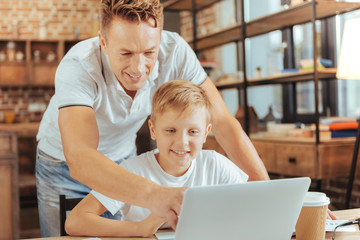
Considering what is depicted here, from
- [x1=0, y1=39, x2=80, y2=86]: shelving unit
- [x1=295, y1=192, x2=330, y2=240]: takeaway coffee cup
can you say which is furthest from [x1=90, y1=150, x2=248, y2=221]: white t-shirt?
[x1=0, y1=39, x2=80, y2=86]: shelving unit

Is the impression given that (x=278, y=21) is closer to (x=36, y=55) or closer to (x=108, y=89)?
(x=108, y=89)

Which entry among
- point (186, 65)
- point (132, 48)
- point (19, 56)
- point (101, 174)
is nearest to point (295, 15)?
point (186, 65)

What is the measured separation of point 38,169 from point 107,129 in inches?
14.9

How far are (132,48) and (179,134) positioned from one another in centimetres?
28

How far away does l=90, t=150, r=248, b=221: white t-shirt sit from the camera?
4.42 ft

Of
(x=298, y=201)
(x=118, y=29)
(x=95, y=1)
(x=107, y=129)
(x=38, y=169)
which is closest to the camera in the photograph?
(x=298, y=201)

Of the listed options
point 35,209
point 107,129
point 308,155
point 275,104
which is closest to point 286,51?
point 275,104

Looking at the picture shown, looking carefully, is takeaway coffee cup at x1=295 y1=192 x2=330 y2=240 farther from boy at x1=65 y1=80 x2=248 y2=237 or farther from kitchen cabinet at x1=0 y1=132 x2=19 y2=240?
kitchen cabinet at x1=0 y1=132 x2=19 y2=240

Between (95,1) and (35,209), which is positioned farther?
(95,1)

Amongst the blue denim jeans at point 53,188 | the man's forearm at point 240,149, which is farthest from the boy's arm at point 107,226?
the blue denim jeans at point 53,188

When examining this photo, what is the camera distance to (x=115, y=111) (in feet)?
5.11

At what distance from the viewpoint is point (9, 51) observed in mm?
5117

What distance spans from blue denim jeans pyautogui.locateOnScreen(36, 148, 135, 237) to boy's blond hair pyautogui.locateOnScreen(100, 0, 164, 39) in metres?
0.70

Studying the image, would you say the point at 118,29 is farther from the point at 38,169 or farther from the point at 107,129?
the point at 38,169
